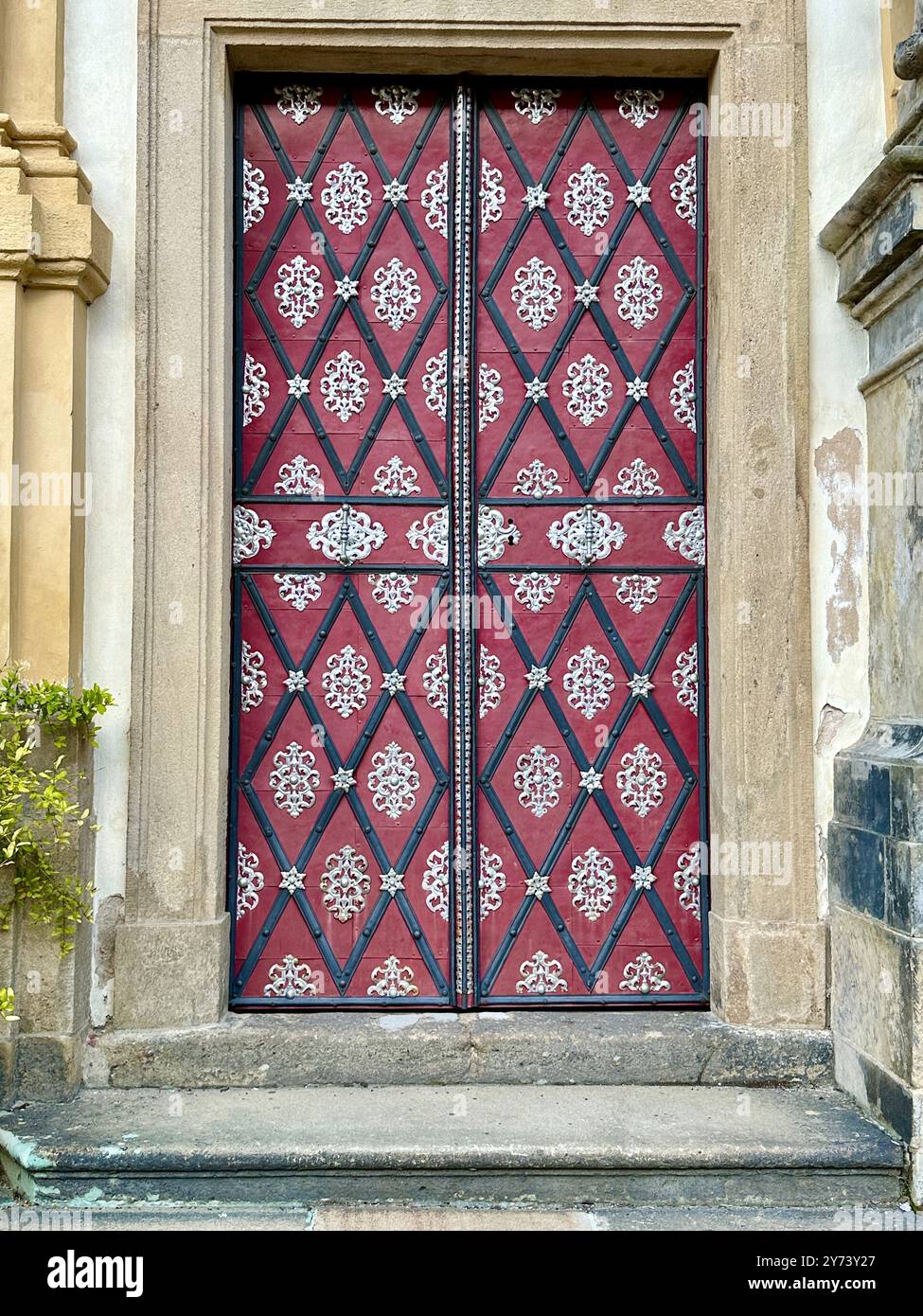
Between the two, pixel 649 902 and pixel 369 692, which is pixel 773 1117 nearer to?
pixel 649 902

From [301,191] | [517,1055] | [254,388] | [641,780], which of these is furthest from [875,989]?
[301,191]

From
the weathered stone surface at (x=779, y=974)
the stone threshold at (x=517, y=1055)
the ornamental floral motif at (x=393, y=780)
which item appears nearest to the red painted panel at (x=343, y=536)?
the ornamental floral motif at (x=393, y=780)

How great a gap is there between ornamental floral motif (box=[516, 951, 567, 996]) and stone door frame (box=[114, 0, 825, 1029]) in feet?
1.79

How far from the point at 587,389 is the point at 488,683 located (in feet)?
3.57

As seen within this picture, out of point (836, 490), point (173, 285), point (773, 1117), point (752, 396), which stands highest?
point (173, 285)

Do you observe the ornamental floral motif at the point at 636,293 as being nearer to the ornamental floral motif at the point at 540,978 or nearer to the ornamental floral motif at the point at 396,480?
the ornamental floral motif at the point at 396,480

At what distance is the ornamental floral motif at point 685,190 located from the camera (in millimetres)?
4160

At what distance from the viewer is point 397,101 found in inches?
163

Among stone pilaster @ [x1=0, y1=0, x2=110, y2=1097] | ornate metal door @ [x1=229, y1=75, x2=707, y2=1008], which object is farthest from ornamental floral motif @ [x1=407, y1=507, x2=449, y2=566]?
stone pilaster @ [x1=0, y1=0, x2=110, y2=1097]

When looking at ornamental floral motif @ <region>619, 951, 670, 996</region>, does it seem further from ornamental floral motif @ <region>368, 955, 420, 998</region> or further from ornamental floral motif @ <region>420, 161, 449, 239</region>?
ornamental floral motif @ <region>420, 161, 449, 239</region>

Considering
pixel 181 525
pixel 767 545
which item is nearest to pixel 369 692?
pixel 181 525

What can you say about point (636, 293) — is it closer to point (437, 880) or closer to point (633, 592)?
point (633, 592)

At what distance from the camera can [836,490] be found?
3.95m

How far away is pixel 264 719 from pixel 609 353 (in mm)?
1765
